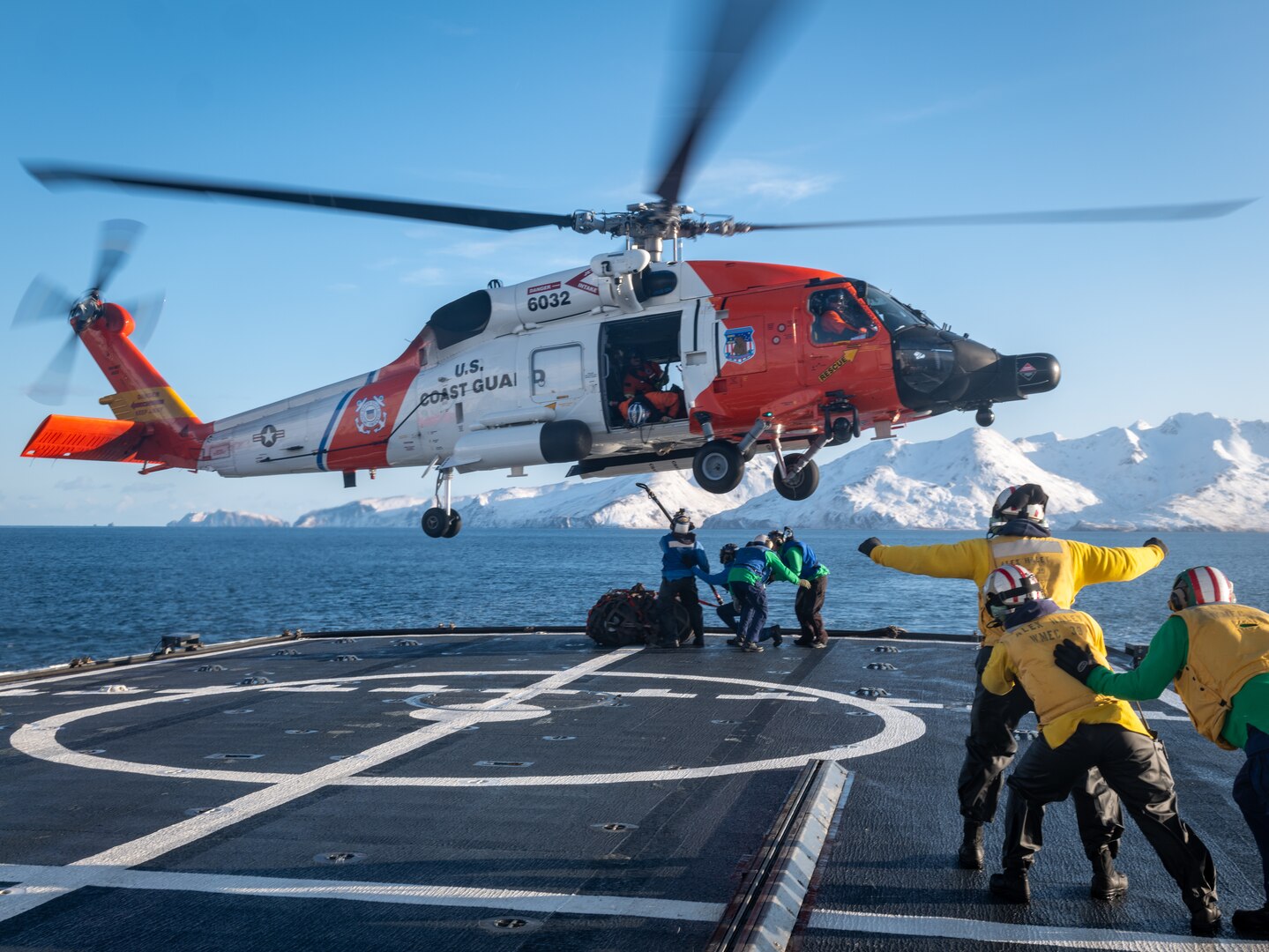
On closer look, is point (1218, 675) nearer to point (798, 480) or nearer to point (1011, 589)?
point (1011, 589)

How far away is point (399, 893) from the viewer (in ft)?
18.3

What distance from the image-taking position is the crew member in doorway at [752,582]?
1545 centimetres

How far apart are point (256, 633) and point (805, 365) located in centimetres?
3765

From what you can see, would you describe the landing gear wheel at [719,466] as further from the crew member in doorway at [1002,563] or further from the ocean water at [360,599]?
the ocean water at [360,599]

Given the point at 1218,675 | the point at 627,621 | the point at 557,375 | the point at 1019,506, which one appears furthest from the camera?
the point at 627,621

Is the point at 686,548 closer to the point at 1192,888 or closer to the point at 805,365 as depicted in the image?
the point at 805,365

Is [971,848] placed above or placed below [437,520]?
below

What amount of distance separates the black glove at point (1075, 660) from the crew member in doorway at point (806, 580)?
10.3m

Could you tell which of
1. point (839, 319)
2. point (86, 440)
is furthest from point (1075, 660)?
point (86, 440)

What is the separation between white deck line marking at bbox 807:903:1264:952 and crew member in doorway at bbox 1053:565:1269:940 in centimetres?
38

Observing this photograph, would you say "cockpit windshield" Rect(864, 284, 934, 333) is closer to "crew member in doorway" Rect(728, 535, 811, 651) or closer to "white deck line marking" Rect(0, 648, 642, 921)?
"crew member in doorway" Rect(728, 535, 811, 651)

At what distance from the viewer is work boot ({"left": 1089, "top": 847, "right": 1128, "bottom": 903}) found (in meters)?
5.48

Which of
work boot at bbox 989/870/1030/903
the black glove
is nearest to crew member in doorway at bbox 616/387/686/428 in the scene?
the black glove

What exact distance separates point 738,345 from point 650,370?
5.37 ft
